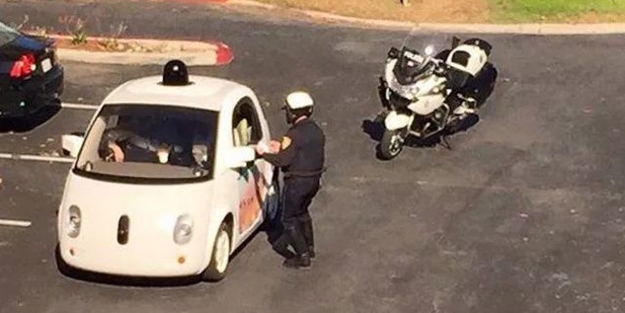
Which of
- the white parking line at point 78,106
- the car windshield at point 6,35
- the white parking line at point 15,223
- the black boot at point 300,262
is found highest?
the car windshield at point 6,35

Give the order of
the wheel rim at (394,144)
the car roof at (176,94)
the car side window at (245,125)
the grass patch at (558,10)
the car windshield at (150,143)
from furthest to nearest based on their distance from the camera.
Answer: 1. the grass patch at (558,10)
2. the wheel rim at (394,144)
3. the car side window at (245,125)
4. the car roof at (176,94)
5. the car windshield at (150,143)

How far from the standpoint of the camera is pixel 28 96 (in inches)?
647

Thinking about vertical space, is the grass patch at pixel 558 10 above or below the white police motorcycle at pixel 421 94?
below

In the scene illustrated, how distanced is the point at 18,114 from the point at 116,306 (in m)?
5.25

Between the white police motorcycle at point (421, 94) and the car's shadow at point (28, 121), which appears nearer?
the white police motorcycle at point (421, 94)

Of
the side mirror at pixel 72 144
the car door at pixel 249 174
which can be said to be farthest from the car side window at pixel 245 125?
the side mirror at pixel 72 144

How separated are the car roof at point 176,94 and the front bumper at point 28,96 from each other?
3340 millimetres

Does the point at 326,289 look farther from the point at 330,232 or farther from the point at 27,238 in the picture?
the point at 27,238

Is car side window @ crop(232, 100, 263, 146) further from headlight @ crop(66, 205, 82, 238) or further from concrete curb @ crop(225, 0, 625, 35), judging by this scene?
concrete curb @ crop(225, 0, 625, 35)

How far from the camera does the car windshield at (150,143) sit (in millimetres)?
12328

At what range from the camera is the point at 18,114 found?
1645 cm

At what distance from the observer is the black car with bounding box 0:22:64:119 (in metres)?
16.3

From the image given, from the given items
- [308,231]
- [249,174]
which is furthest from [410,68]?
[308,231]

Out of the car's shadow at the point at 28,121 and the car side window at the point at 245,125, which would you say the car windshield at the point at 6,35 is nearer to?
the car's shadow at the point at 28,121
